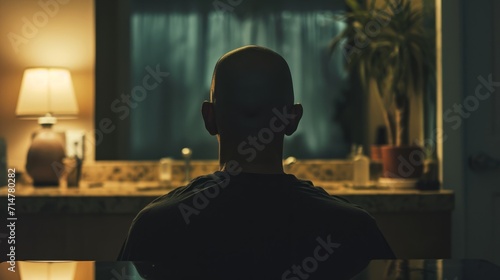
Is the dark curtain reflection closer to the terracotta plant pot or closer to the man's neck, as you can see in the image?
the terracotta plant pot

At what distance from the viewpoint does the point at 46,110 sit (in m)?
3.05

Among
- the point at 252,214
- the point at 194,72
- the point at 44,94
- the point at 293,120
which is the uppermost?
the point at 194,72

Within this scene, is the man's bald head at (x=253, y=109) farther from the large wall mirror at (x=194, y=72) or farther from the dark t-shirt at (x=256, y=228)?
the large wall mirror at (x=194, y=72)

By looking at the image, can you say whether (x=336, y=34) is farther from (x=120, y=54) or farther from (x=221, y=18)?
(x=120, y=54)

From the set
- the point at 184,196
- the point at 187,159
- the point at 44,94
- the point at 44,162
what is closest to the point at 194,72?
the point at 187,159

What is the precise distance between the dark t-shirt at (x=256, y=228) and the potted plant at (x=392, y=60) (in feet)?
5.96

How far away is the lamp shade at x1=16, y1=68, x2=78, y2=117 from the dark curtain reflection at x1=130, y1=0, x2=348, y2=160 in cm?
29

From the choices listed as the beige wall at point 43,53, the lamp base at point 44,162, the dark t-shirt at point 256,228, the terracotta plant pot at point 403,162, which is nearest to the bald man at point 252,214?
the dark t-shirt at point 256,228

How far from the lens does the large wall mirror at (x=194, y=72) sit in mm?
3203

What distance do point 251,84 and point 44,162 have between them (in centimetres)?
188

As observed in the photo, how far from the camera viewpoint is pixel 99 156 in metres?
3.21

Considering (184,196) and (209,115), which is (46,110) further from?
(184,196)

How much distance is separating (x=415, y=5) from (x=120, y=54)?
131 cm

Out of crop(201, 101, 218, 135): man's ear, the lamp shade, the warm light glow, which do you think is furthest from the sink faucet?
the warm light glow
